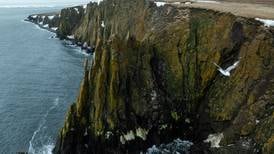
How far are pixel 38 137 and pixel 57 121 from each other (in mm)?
6734

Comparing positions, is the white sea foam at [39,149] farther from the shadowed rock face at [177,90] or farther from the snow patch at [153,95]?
the snow patch at [153,95]

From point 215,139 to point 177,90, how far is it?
1021 cm

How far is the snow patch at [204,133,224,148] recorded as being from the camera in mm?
52856

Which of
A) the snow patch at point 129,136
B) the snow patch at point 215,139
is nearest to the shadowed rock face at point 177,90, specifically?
the snow patch at point 129,136

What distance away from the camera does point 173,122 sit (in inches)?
2331

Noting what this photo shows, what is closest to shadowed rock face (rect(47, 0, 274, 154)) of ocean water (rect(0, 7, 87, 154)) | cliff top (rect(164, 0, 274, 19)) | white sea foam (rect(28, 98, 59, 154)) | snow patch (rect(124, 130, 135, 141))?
snow patch (rect(124, 130, 135, 141))

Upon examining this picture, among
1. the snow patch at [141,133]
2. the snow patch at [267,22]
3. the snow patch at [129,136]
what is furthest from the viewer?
the snow patch at [267,22]

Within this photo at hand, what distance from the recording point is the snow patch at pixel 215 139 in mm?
52856

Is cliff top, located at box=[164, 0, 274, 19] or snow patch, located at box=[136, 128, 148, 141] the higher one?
cliff top, located at box=[164, 0, 274, 19]

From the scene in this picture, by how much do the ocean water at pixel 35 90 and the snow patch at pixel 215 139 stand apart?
21666 mm

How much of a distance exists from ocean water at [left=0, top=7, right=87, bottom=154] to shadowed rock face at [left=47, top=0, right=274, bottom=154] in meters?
7.42

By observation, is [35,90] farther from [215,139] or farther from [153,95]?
[215,139]

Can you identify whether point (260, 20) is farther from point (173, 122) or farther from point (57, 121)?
point (57, 121)

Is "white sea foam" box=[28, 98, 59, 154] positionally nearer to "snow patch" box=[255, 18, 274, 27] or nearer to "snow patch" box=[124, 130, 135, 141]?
"snow patch" box=[124, 130, 135, 141]
